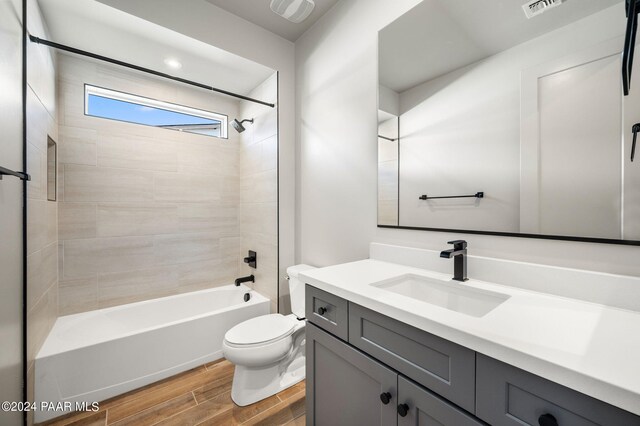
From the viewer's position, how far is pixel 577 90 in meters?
0.95

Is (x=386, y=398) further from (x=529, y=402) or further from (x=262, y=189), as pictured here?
(x=262, y=189)

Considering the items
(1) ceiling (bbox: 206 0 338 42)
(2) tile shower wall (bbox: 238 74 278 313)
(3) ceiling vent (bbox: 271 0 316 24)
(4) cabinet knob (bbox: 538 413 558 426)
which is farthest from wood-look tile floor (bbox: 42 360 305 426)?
(1) ceiling (bbox: 206 0 338 42)

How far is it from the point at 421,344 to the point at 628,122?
3.22ft

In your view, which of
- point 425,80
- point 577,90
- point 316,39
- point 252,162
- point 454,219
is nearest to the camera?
point 577,90

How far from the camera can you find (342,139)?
6.21 feet

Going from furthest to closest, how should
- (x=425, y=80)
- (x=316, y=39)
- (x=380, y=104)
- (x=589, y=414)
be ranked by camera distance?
(x=316, y=39)
(x=380, y=104)
(x=425, y=80)
(x=589, y=414)

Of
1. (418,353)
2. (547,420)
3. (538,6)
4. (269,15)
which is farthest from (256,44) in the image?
(547,420)

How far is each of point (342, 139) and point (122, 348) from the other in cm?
205

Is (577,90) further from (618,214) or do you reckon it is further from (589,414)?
(589,414)

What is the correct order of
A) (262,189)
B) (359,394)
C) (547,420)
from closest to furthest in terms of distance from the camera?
(547,420) < (359,394) < (262,189)

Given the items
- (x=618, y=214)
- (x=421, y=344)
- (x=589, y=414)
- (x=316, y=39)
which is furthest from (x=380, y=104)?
(x=589, y=414)

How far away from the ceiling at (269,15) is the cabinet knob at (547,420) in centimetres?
237

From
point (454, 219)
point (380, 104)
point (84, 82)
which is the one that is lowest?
point (454, 219)

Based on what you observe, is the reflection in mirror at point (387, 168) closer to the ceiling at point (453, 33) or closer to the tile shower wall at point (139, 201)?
the ceiling at point (453, 33)
